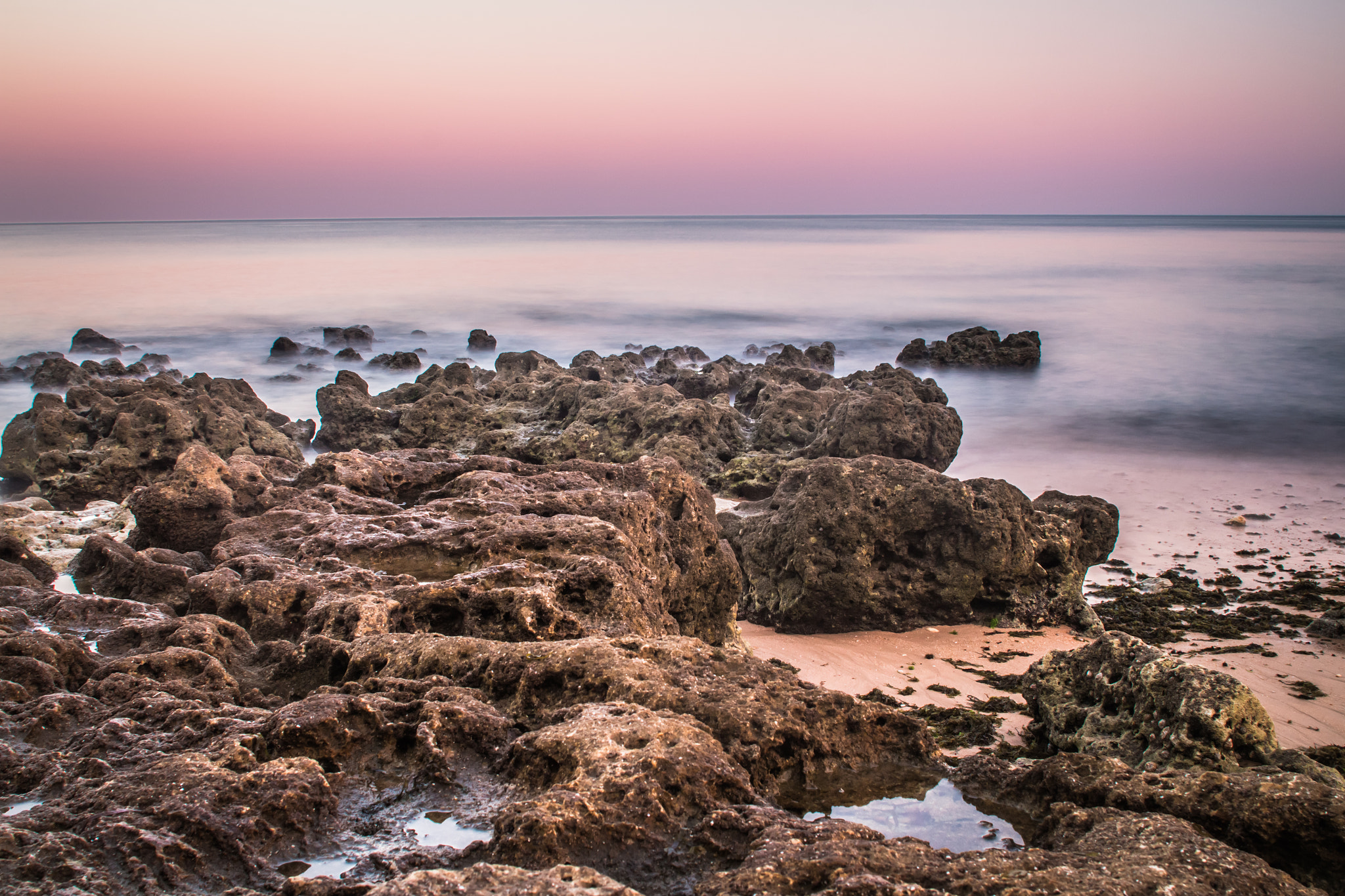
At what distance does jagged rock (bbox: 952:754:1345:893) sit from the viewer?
8.30ft

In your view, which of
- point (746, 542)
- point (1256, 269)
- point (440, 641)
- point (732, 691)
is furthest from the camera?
point (1256, 269)

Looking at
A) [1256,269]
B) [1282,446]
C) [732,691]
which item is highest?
[1256,269]

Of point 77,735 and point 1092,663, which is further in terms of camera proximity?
point 1092,663

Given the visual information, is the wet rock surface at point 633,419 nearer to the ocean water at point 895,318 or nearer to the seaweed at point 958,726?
the ocean water at point 895,318

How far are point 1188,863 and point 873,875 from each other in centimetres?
90

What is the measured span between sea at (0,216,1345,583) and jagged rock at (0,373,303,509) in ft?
18.3

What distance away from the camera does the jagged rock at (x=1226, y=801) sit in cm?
253

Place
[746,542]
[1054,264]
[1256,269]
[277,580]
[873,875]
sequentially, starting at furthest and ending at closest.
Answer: [1054,264] → [1256,269] → [746,542] → [277,580] → [873,875]

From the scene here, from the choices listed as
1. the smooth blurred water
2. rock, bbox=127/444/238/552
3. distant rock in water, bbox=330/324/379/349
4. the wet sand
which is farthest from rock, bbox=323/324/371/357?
the wet sand

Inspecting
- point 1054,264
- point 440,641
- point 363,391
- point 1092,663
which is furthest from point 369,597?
point 1054,264

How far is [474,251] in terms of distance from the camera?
256 ft

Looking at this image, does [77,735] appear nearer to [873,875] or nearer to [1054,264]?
→ [873,875]

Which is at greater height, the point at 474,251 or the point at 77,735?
the point at 474,251

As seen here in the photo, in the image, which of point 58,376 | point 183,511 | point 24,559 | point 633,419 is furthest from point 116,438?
point 58,376
